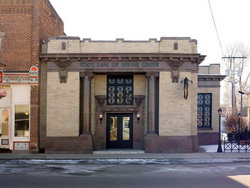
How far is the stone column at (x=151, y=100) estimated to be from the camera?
21.3 meters

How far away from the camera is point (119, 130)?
2266cm

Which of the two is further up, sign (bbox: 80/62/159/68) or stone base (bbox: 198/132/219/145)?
sign (bbox: 80/62/159/68)

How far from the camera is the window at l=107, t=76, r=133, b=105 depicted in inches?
888

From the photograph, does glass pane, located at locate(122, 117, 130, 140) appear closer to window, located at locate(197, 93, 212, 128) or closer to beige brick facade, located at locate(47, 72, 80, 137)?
beige brick facade, located at locate(47, 72, 80, 137)

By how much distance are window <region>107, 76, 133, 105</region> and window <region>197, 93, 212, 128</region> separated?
7771 mm

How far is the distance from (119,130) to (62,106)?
4.19m

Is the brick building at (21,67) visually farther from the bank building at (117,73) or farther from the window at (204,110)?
the window at (204,110)

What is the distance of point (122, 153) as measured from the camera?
20.9 m

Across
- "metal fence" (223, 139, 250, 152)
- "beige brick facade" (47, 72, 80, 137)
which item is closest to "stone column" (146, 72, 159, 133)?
"beige brick facade" (47, 72, 80, 137)

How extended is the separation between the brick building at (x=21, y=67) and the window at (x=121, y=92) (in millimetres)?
4771

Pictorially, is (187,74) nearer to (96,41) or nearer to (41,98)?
(96,41)

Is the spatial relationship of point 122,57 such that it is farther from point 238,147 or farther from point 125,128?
point 238,147

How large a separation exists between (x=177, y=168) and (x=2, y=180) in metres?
7.71

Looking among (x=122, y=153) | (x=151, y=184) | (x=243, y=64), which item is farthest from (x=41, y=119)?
(x=243, y=64)
